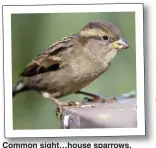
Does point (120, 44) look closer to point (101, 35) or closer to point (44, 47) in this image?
point (101, 35)

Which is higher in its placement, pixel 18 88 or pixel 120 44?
pixel 120 44

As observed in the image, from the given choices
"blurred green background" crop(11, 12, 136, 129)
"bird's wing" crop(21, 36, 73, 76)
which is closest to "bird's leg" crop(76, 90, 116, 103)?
"blurred green background" crop(11, 12, 136, 129)

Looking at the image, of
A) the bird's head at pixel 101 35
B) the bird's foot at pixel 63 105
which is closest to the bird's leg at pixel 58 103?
the bird's foot at pixel 63 105

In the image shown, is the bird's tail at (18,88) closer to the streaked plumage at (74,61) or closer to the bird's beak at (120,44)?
the streaked plumage at (74,61)

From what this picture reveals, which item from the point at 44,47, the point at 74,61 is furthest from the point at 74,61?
the point at 44,47

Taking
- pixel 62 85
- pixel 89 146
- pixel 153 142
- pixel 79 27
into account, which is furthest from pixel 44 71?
pixel 153 142

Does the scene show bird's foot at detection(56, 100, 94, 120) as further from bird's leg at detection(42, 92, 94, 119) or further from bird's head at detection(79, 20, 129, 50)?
bird's head at detection(79, 20, 129, 50)

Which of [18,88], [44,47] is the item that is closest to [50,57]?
[44,47]

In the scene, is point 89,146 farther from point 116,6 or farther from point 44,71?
point 116,6
